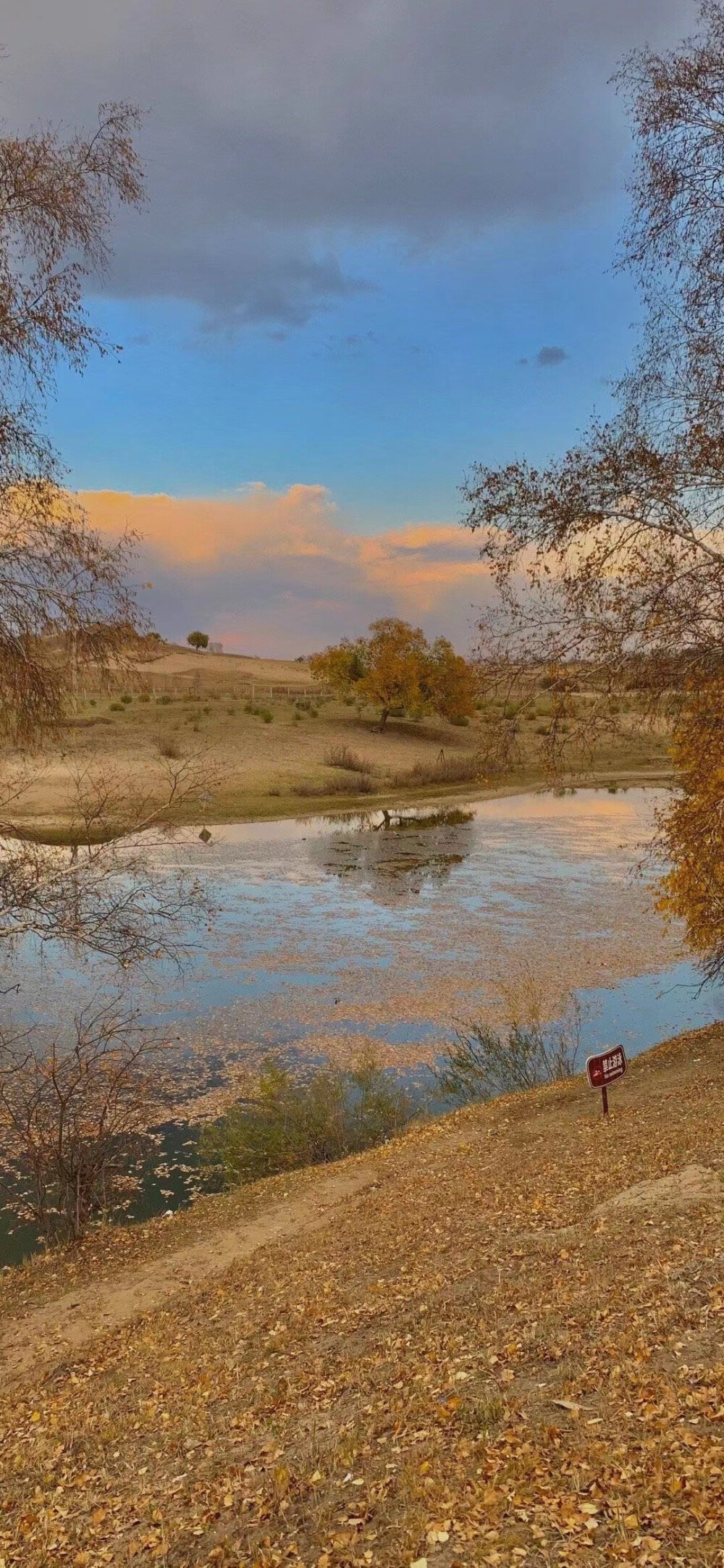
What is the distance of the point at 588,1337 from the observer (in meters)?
5.39

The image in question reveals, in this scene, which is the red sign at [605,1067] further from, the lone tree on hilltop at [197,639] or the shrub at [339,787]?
the lone tree on hilltop at [197,639]

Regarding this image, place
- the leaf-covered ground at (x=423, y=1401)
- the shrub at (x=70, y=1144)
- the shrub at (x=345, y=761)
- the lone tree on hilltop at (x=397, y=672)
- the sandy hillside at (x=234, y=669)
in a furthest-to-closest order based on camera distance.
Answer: the sandy hillside at (x=234, y=669)
the lone tree on hilltop at (x=397, y=672)
the shrub at (x=345, y=761)
the shrub at (x=70, y=1144)
the leaf-covered ground at (x=423, y=1401)

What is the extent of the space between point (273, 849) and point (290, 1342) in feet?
85.6

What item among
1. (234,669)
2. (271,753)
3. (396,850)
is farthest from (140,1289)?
(234,669)

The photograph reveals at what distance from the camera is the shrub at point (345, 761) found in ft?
158

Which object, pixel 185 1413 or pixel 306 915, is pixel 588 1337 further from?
pixel 306 915

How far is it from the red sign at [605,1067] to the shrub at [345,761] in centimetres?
3760

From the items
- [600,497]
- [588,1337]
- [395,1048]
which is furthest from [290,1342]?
[395,1048]

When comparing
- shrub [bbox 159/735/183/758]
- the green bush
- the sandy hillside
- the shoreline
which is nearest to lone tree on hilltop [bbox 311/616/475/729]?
the shoreline

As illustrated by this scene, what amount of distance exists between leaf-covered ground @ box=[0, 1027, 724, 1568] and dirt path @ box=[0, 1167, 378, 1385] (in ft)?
1.12

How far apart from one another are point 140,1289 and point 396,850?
986 inches

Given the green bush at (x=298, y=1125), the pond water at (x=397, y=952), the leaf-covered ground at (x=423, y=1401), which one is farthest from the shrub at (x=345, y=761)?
the leaf-covered ground at (x=423, y=1401)

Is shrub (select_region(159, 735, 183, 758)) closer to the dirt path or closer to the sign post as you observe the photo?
the dirt path

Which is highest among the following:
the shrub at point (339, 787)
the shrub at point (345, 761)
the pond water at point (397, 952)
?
the shrub at point (345, 761)
